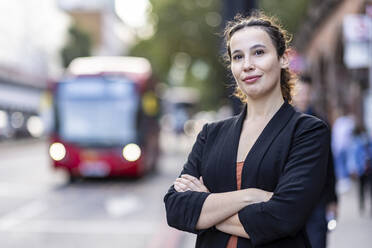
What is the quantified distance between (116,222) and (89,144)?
5.68 m

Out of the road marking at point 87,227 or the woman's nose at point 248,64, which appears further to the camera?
the road marking at point 87,227

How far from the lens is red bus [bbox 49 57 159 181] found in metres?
14.7

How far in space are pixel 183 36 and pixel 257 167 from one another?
3465 cm

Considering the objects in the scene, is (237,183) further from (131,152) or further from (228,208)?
(131,152)

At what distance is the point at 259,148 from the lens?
7.73 ft

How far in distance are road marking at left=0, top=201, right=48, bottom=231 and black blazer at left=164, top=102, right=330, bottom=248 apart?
6954 millimetres

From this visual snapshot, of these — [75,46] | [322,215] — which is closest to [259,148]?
[322,215]

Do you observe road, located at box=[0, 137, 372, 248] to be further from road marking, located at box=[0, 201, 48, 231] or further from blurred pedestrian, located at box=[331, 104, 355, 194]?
blurred pedestrian, located at box=[331, 104, 355, 194]

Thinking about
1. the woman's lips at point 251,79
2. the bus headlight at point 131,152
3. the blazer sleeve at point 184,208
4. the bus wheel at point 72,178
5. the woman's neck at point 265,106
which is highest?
the woman's lips at point 251,79

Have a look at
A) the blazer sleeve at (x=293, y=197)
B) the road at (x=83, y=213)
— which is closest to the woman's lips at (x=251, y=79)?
the blazer sleeve at (x=293, y=197)

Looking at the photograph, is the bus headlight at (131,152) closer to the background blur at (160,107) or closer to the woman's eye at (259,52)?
the background blur at (160,107)

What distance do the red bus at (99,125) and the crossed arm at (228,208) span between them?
40.5 feet

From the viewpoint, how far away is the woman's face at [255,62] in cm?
247

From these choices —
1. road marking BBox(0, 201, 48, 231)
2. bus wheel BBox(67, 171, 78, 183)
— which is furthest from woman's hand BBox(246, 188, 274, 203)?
bus wheel BBox(67, 171, 78, 183)
